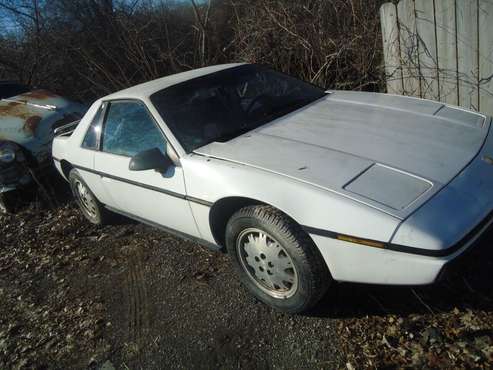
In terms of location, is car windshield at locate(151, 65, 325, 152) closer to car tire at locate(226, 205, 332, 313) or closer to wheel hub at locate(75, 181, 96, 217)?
car tire at locate(226, 205, 332, 313)

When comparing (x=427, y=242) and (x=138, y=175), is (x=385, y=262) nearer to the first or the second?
(x=427, y=242)

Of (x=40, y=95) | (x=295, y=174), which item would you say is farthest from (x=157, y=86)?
(x=40, y=95)

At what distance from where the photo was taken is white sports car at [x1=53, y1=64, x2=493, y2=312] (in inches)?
77.1

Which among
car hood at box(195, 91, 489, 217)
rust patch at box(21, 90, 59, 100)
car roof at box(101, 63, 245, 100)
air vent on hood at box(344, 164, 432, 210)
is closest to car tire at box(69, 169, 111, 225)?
car roof at box(101, 63, 245, 100)

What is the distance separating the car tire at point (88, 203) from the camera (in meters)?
4.13

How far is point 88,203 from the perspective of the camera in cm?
432

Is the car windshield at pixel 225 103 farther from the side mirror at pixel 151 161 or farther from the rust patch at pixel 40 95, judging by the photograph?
the rust patch at pixel 40 95

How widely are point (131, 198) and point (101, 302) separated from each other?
84 cm

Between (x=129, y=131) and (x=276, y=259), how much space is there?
5.44 ft

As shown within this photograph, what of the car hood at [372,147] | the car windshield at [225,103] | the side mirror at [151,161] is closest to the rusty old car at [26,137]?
the car windshield at [225,103]

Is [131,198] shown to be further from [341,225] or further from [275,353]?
[341,225]

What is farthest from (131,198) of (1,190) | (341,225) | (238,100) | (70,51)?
(70,51)

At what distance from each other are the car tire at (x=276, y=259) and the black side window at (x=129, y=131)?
88cm

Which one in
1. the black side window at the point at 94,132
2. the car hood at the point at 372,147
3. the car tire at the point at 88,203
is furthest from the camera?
the car tire at the point at 88,203
